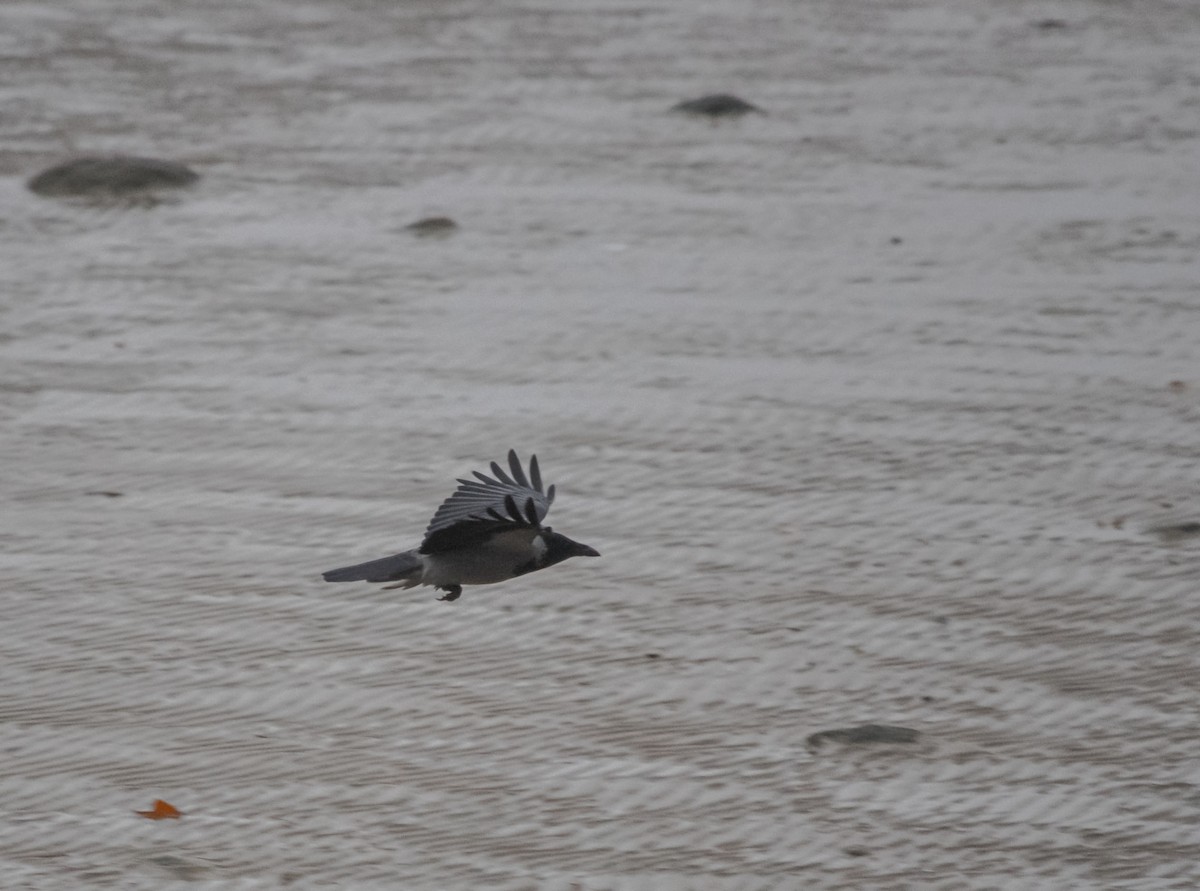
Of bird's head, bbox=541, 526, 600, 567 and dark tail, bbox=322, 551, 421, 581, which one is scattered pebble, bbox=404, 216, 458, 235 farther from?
bird's head, bbox=541, 526, 600, 567

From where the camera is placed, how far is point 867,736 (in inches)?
205

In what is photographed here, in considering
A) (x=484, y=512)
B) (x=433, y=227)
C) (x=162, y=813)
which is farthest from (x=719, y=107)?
(x=162, y=813)

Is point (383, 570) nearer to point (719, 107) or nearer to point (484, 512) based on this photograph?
point (484, 512)

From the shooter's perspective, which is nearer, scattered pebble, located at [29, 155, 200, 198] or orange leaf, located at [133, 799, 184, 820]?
orange leaf, located at [133, 799, 184, 820]

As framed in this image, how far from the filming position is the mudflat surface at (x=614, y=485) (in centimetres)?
484

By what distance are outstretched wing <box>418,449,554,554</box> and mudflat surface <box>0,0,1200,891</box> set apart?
71 cm

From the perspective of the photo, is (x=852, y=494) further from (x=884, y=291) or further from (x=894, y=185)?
(x=894, y=185)

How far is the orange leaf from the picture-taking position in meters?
4.77

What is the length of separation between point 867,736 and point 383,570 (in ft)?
4.57

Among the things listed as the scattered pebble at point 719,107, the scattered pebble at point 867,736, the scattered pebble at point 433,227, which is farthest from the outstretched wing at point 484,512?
the scattered pebble at point 719,107

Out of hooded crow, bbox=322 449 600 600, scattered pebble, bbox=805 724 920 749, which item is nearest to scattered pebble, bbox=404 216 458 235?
hooded crow, bbox=322 449 600 600

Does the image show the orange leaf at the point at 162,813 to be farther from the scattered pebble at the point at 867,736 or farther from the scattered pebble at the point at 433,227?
the scattered pebble at the point at 433,227

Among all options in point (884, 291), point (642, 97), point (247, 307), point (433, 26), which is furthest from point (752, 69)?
point (247, 307)

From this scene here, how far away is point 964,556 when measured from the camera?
6.40 meters
